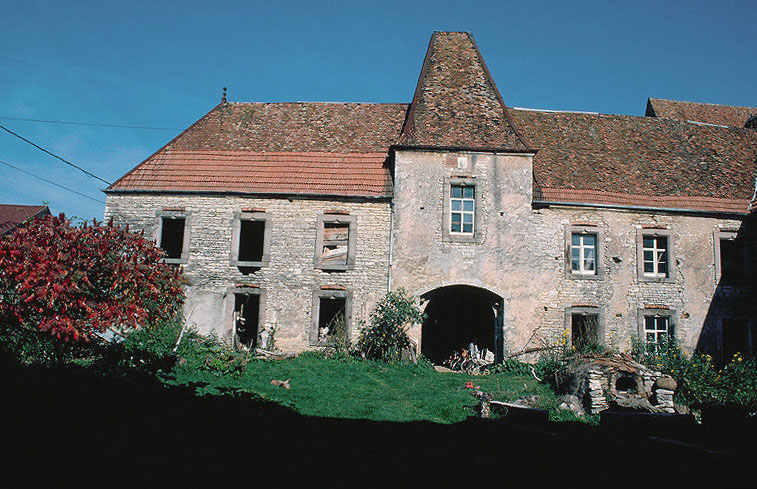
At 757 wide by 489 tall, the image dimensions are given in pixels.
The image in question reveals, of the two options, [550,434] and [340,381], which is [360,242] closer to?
[340,381]

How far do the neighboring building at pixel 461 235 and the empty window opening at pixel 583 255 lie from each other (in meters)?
0.04

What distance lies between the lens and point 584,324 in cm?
1683

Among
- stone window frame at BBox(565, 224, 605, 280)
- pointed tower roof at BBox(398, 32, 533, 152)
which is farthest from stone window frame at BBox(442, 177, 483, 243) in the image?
stone window frame at BBox(565, 224, 605, 280)

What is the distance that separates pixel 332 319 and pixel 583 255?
8208mm

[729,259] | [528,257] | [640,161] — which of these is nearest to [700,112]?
[640,161]

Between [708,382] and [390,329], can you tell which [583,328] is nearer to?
[708,382]

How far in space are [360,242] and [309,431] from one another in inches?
381

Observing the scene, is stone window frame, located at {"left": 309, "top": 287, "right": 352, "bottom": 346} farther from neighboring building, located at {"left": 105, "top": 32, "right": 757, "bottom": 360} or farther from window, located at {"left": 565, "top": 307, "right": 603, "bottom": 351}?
window, located at {"left": 565, "top": 307, "right": 603, "bottom": 351}

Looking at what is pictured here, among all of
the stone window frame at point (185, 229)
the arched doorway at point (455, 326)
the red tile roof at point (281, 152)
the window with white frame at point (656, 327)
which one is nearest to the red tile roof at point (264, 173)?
the red tile roof at point (281, 152)

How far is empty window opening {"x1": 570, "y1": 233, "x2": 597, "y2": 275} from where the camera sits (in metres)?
17.0

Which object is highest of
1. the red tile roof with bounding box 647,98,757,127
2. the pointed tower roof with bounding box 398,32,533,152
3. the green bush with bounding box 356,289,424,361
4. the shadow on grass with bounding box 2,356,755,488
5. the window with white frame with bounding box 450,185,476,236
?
the red tile roof with bounding box 647,98,757,127

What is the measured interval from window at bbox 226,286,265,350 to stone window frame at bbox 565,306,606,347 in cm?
937

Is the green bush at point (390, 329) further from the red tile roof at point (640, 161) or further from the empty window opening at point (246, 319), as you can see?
the red tile roof at point (640, 161)

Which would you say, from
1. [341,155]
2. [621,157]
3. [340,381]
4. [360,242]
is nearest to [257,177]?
[341,155]
